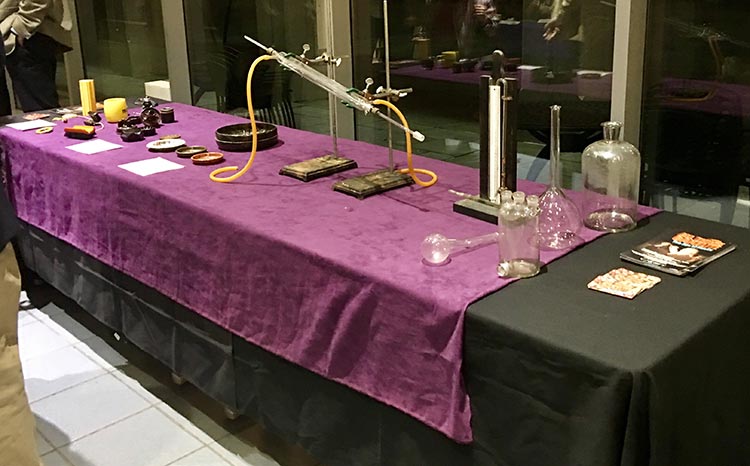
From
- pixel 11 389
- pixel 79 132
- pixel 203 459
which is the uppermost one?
pixel 79 132

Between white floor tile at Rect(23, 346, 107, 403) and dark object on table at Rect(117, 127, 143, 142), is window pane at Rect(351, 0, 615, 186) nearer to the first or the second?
dark object on table at Rect(117, 127, 143, 142)

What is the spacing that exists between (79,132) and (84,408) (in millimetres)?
977

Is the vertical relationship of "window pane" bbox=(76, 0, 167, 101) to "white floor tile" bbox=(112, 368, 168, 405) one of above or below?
above

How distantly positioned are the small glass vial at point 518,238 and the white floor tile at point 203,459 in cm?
104

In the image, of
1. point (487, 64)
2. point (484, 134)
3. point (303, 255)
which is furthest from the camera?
point (487, 64)

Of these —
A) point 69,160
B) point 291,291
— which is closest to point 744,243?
point 291,291

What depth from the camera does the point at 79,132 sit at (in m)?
2.83

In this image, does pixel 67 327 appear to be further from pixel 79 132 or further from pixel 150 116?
pixel 150 116

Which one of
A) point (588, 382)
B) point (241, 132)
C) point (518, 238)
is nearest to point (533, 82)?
point (241, 132)

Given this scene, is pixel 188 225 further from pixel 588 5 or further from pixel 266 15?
pixel 266 15

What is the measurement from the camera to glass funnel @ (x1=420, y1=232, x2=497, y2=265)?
167cm

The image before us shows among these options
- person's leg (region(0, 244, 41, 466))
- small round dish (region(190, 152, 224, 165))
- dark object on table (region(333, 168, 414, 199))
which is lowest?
person's leg (region(0, 244, 41, 466))

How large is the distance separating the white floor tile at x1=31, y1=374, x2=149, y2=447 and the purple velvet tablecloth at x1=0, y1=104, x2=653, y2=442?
438 mm

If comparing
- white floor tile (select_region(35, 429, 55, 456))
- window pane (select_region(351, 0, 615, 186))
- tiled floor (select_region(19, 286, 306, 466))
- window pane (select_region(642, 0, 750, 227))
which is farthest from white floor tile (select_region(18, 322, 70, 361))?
window pane (select_region(642, 0, 750, 227))
